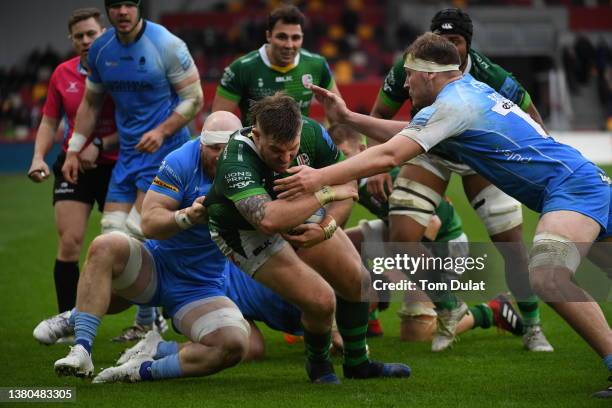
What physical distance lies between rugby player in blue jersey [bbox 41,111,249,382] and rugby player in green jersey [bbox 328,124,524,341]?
1.79 metres

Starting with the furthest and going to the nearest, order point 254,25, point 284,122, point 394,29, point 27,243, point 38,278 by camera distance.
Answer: point 394,29 → point 254,25 → point 27,243 → point 38,278 → point 284,122

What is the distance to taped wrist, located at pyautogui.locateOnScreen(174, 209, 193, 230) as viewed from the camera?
5.93 meters

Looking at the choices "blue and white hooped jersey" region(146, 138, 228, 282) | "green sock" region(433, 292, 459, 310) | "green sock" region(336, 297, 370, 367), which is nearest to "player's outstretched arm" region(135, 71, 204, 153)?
"blue and white hooped jersey" region(146, 138, 228, 282)

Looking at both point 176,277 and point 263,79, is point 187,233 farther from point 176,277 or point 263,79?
point 263,79

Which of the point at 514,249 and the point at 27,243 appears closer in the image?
the point at 514,249

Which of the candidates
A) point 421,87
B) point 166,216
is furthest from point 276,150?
point 421,87

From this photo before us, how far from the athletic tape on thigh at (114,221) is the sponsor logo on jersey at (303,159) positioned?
239 cm

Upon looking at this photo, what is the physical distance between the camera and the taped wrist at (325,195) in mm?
5562

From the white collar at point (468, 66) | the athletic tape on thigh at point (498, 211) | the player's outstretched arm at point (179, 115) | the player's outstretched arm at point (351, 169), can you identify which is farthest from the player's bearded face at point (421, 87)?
the player's outstretched arm at point (179, 115)

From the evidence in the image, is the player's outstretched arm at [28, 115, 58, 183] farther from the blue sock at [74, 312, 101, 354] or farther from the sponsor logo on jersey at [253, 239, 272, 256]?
the sponsor logo on jersey at [253, 239, 272, 256]

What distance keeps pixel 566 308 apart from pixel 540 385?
79 centimetres

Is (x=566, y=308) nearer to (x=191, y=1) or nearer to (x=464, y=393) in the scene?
(x=464, y=393)

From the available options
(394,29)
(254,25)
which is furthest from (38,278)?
(394,29)

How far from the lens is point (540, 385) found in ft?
20.2
